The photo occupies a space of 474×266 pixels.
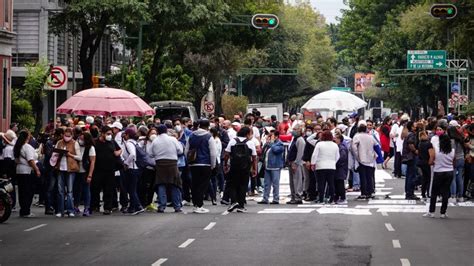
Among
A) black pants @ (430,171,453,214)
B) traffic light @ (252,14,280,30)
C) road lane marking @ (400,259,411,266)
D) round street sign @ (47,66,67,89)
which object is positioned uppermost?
traffic light @ (252,14,280,30)

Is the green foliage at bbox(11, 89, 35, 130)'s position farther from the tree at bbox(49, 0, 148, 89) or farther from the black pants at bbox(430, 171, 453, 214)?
the black pants at bbox(430, 171, 453, 214)

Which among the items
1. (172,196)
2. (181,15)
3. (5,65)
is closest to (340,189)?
(172,196)

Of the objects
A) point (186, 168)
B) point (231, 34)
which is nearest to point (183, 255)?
point (186, 168)

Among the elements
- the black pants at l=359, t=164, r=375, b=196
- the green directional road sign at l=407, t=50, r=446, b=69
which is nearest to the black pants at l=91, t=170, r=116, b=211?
the black pants at l=359, t=164, r=375, b=196

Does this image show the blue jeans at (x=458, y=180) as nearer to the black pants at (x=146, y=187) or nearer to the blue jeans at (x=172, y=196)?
the blue jeans at (x=172, y=196)

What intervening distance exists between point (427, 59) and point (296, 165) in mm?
50257

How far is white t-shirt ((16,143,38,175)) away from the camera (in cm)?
2492

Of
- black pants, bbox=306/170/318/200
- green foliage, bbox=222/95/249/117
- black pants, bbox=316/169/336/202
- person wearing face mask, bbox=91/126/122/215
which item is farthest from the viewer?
green foliage, bbox=222/95/249/117

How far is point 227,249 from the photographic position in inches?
733

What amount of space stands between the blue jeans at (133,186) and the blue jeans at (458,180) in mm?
7592

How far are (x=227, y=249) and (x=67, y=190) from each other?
7.35 metres

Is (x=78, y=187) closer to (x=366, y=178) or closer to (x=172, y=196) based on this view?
(x=172, y=196)

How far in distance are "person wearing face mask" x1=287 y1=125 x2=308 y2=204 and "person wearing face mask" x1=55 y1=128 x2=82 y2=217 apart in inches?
236

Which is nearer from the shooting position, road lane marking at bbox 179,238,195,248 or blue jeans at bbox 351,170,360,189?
road lane marking at bbox 179,238,195,248
